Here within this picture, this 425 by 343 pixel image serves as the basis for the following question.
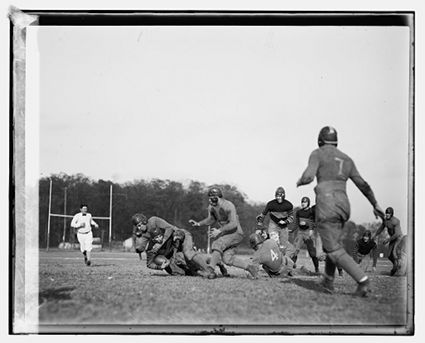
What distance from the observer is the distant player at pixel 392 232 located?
11.8 metres

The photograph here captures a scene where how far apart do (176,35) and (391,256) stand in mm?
4374

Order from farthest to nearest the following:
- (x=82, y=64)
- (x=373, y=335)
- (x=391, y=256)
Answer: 1. (x=391, y=256)
2. (x=82, y=64)
3. (x=373, y=335)

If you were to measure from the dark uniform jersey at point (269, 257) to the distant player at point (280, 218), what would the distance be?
0.30 m

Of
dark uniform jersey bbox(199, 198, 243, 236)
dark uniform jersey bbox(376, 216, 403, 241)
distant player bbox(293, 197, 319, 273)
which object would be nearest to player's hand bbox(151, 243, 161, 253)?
dark uniform jersey bbox(199, 198, 243, 236)

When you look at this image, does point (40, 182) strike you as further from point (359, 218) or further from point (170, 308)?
point (359, 218)

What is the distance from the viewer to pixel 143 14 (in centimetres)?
1159

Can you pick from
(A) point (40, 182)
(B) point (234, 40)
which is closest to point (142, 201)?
(A) point (40, 182)

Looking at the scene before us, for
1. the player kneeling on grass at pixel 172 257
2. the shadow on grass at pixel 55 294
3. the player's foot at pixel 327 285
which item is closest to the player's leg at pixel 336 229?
the player's foot at pixel 327 285

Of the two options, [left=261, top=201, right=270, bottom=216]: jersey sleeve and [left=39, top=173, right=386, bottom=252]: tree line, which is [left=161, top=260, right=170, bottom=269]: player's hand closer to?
[left=39, top=173, right=386, bottom=252]: tree line

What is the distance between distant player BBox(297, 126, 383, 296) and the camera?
1152 centimetres

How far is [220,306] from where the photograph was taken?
1138 centimetres

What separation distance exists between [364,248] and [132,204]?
11.6 feet

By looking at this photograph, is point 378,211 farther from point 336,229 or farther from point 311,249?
point 311,249

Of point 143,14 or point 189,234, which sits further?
point 189,234
